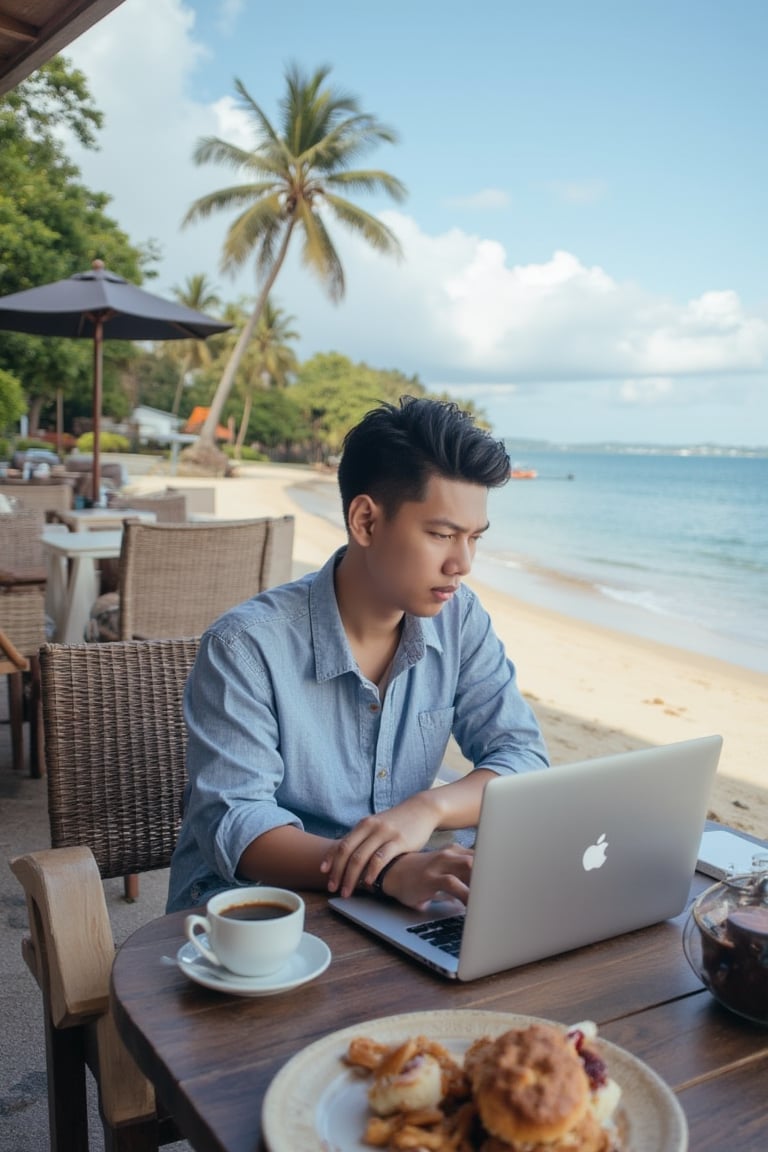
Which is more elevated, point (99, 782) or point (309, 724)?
point (309, 724)

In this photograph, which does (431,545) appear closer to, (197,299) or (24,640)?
(24,640)

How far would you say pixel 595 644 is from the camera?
28.4ft

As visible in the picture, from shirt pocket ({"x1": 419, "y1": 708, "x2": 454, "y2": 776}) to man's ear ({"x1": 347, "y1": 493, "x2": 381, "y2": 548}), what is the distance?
0.29 metres

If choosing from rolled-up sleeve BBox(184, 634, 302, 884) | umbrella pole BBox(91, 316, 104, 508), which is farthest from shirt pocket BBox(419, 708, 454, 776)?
umbrella pole BBox(91, 316, 104, 508)

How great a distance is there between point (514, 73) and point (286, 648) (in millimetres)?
57209

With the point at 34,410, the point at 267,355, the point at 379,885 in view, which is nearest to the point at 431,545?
the point at 379,885

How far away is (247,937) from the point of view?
96 centimetres

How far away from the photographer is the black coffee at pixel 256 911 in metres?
1.01

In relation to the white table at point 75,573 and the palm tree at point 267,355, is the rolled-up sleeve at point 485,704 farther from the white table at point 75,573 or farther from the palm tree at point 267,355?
the palm tree at point 267,355

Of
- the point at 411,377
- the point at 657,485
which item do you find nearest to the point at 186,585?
the point at 657,485

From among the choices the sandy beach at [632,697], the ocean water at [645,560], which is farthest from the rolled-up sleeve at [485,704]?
the ocean water at [645,560]

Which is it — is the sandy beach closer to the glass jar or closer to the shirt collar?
the shirt collar

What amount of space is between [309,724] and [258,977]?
52 cm

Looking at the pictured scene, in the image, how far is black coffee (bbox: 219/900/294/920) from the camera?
1010 millimetres
